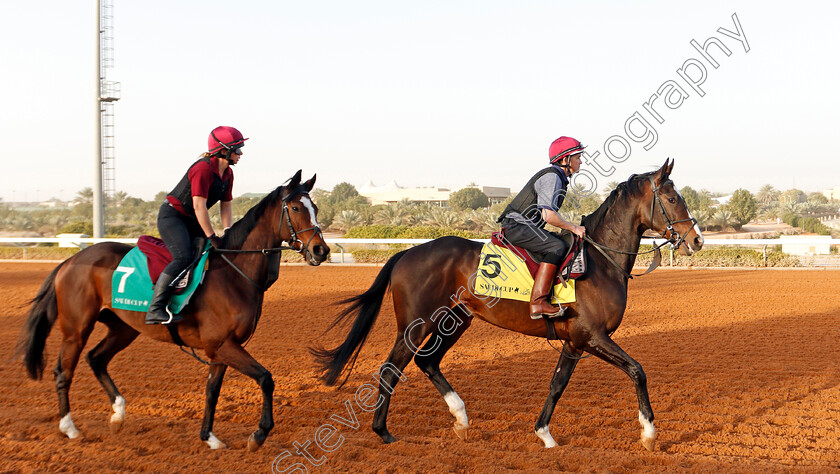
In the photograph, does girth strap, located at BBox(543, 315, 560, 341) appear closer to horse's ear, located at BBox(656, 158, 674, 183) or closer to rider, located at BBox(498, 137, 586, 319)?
rider, located at BBox(498, 137, 586, 319)

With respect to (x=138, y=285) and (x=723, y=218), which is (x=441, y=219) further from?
(x=138, y=285)

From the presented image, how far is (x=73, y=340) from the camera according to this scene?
488cm

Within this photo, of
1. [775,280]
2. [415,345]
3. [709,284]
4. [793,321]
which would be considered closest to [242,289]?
[415,345]

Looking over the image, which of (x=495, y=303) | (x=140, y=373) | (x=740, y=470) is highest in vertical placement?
(x=495, y=303)

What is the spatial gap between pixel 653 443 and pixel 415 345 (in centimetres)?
184

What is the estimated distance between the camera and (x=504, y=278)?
4875 millimetres

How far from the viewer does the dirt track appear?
4078 millimetres

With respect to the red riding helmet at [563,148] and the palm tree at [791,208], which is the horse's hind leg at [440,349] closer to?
the red riding helmet at [563,148]

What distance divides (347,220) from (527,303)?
99.3 feet

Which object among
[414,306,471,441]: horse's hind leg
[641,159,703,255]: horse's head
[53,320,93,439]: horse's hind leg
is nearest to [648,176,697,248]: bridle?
[641,159,703,255]: horse's head

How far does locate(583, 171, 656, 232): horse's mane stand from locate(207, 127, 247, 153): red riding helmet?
2820 millimetres

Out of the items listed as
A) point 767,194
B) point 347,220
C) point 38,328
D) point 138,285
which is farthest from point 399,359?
point 767,194

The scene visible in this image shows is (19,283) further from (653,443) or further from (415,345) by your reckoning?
(653,443)

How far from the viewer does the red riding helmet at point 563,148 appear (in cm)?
480
